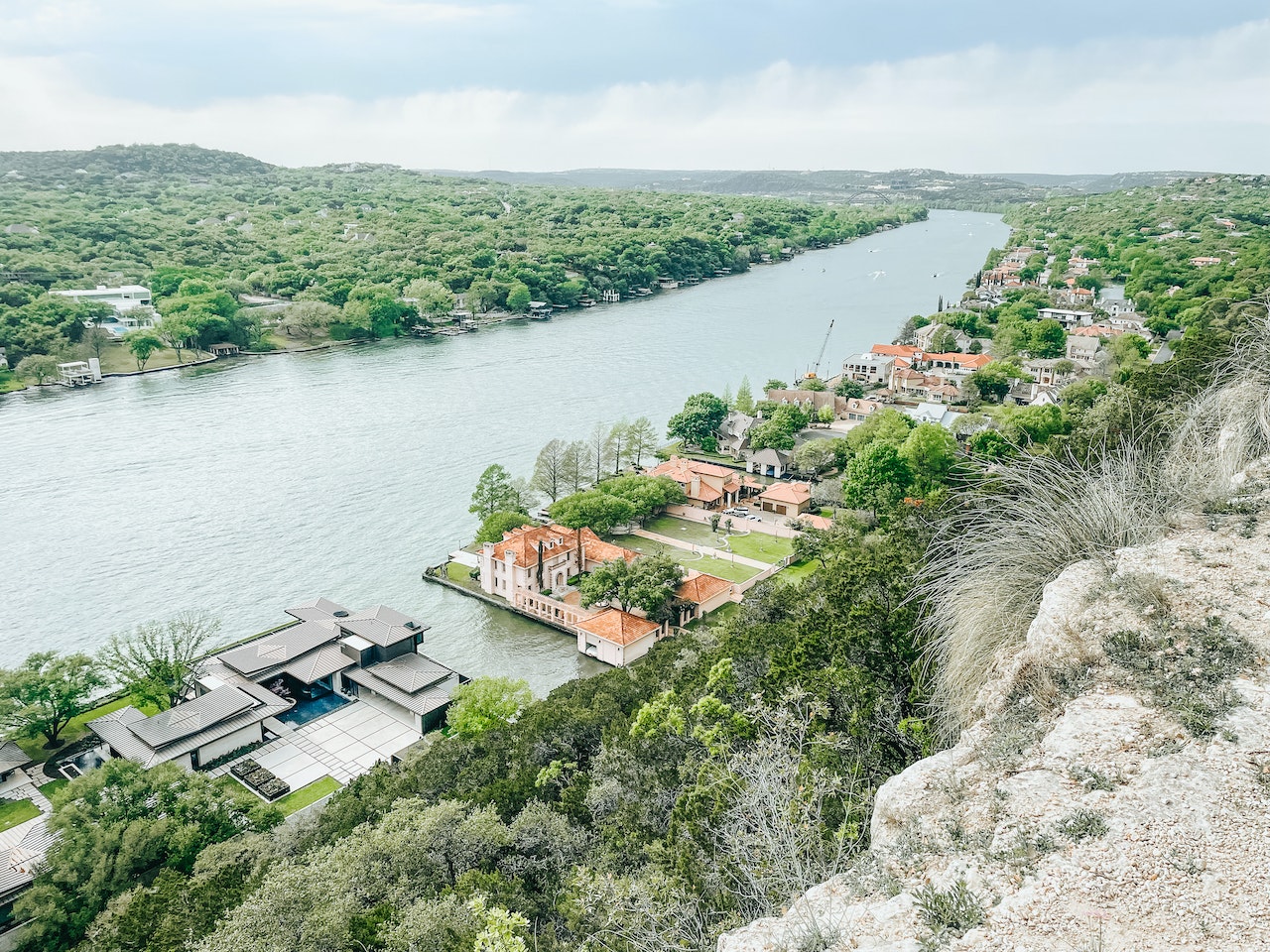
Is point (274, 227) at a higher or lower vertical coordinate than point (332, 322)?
higher

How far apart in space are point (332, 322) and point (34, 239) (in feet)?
61.3

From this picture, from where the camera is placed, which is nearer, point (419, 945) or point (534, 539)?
point (419, 945)

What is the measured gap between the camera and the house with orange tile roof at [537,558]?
1452cm

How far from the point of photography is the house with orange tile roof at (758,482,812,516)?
58.5 ft

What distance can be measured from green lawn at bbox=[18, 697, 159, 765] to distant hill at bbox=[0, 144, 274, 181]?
70205mm

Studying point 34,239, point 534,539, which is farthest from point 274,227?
point 534,539

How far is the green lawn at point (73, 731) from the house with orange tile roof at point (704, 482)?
35.6ft

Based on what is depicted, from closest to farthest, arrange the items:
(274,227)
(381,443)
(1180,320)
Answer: (381,443) → (1180,320) → (274,227)

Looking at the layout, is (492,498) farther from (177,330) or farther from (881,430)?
(177,330)

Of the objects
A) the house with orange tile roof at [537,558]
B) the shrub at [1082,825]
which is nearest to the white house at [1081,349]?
the house with orange tile roof at [537,558]

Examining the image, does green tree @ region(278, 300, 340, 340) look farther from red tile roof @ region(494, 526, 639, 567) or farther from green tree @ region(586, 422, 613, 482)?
red tile roof @ region(494, 526, 639, 567)

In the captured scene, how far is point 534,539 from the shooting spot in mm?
14867

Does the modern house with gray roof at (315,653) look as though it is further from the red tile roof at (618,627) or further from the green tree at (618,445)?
the green tree at (618,445)

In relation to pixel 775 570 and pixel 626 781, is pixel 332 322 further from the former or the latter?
pixel 626 781
